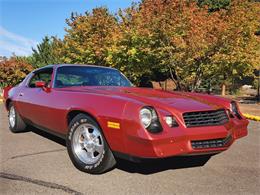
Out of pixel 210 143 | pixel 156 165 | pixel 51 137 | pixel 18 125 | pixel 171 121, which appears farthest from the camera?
pixel 18 125

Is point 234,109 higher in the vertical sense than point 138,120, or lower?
lower

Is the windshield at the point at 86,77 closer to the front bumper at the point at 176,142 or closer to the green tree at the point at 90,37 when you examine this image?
the front bumper at the point at 176,142

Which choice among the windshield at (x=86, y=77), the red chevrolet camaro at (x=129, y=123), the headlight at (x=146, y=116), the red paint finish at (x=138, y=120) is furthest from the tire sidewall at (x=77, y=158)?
the windshield at (x=86, y=77)

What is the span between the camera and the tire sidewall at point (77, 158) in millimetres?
4000

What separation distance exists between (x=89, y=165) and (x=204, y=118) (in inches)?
58.8

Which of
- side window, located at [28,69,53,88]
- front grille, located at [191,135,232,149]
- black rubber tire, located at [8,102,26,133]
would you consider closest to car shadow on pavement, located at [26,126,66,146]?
black rubber tire, located at [8,102,26,133]

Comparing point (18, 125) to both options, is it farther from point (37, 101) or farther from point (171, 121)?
point (171, 121)

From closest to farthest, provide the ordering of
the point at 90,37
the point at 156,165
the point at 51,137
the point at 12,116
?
the point at 156,165, the point at 51,137, the point at 12,116, the point at 90,37

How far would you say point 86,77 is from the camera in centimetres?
547

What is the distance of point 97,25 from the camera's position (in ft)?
69.7

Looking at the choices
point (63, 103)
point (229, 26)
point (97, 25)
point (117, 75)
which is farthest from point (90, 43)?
point (63, 103)

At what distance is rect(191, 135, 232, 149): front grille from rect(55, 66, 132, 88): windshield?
2.17 m

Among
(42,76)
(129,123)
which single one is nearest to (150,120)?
(129,123)

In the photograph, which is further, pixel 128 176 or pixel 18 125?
pixel 18 125
